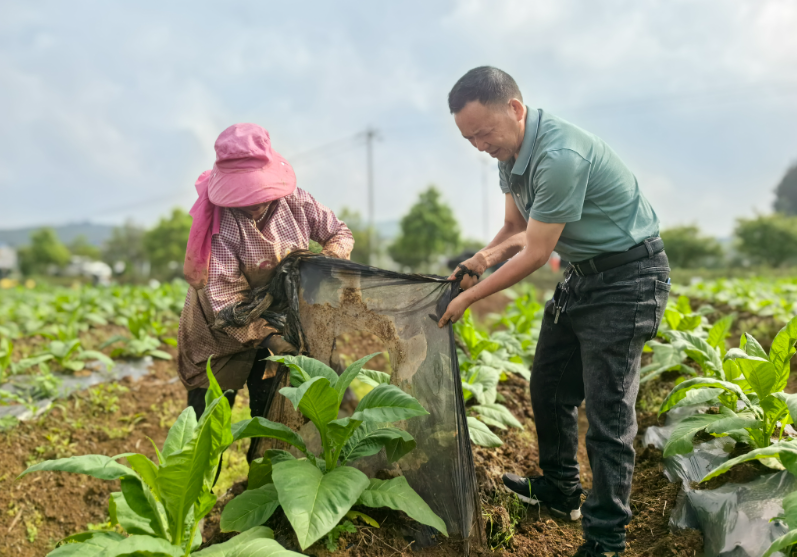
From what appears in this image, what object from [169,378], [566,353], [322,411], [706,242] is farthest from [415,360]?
[706,242]

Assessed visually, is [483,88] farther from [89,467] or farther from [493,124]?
[89,467]

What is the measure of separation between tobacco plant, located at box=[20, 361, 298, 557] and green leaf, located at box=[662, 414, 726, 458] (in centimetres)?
159

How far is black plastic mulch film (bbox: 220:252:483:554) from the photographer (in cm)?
233

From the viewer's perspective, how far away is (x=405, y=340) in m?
2.47

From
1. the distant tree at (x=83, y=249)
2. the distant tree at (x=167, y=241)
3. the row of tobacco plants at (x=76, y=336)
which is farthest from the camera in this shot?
the distant tree at (x=83, y=249)

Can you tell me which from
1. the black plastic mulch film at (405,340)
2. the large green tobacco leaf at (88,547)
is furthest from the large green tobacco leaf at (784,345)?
the large green tobacco leaf at (88,547)

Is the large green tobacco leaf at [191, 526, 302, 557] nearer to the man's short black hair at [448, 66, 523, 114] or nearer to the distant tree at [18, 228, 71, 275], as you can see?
the man's short black hair at [448, 66, 523, 114]

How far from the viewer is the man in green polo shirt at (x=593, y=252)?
225cm

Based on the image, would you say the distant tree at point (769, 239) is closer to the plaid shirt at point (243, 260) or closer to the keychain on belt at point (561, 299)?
the keychain on belt at point (561, 299)

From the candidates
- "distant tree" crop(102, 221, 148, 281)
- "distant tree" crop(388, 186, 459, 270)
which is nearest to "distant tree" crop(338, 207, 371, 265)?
"distant tree" crop(388, 186, 459, 270)

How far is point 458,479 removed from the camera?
2309 mm

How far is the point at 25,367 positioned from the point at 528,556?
164 inches

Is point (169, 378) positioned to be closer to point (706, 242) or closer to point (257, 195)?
point (257, 195)

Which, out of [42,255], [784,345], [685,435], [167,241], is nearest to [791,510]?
[685,435]
